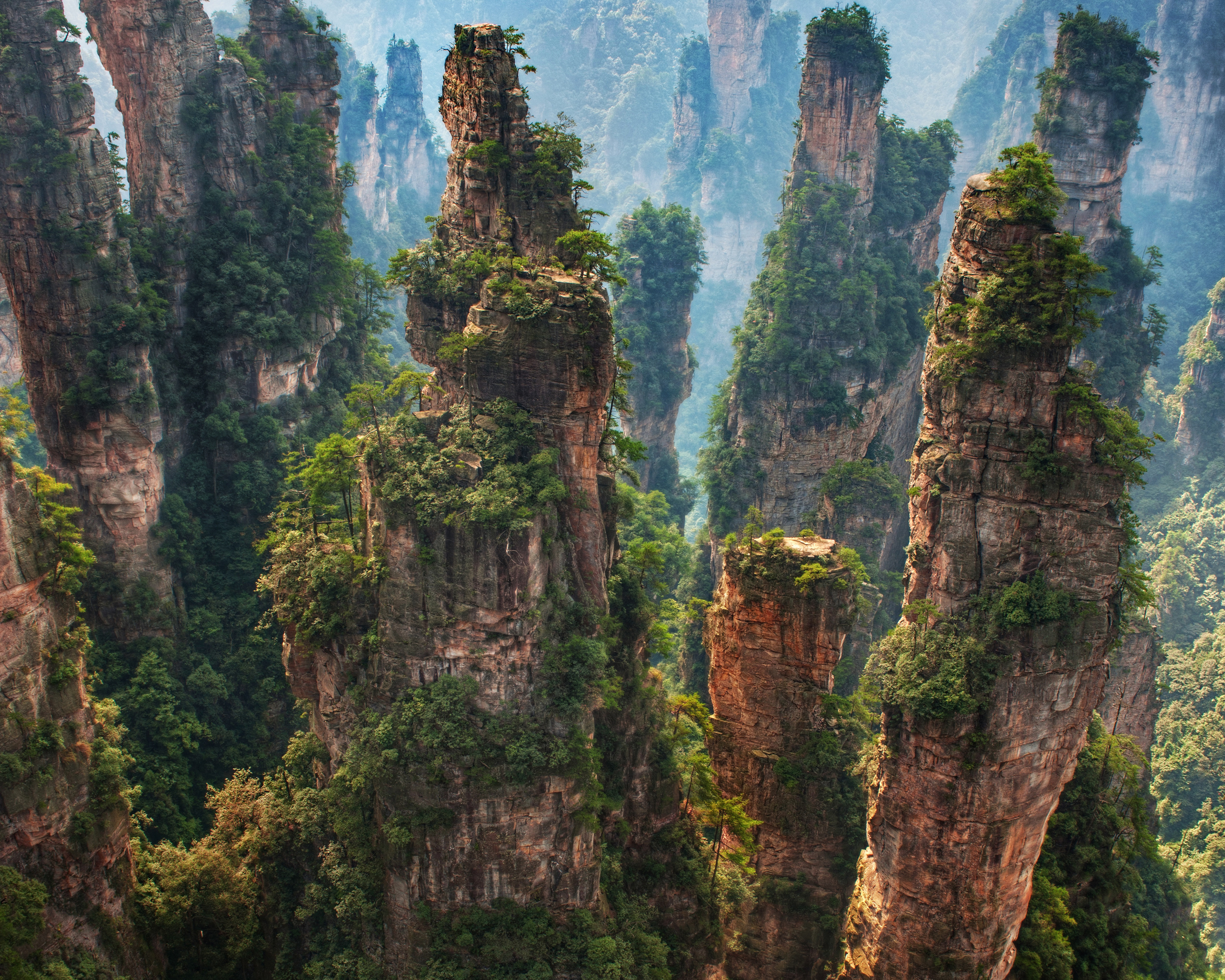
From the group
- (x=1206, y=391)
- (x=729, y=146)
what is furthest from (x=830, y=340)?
(x=729, y=146)

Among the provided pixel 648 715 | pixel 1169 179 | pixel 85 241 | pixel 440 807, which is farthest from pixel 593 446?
pixel 1169 179

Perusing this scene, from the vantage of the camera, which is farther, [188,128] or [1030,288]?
[188,128]

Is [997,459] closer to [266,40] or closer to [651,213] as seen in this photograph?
[266,40]

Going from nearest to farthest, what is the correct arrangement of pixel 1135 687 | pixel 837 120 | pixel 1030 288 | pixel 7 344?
pixel 1030 288 < pixel 1135 687 < pixel 837 120 < pixel 7 344

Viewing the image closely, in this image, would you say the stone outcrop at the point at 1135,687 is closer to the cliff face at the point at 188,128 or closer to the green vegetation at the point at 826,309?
the green vegetation at the point at 826,309

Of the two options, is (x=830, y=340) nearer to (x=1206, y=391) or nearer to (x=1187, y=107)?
(x=1206, y=391)

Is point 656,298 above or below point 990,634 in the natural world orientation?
above

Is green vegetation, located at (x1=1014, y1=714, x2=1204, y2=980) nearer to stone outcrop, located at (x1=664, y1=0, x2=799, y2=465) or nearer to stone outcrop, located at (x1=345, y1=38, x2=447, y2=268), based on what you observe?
stone outcrop, located at (x1=345, y1=38, x2=447, y2=268)
